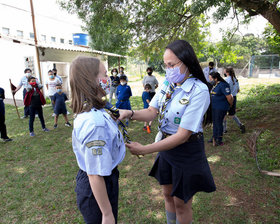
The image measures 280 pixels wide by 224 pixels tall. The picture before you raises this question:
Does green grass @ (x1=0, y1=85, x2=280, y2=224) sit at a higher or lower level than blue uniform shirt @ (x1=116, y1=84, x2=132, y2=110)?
lower

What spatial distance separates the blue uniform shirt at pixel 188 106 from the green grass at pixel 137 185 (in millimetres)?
1693

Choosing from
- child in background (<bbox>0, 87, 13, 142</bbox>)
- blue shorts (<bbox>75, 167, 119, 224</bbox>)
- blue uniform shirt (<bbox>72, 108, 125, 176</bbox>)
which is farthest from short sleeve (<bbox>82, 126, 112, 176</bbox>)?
child in background (<bbox>0, 87, 13, 142</bbox>)

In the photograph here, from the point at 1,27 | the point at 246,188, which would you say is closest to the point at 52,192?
the point at 246,188

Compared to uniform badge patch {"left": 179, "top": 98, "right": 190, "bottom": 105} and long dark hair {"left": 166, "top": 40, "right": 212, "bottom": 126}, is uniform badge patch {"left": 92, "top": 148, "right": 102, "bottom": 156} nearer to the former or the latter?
uniform badge patch {"left": 179, "top": 98, "right": 190, "bottom": 105}

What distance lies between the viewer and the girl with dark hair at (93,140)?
1.23 meters

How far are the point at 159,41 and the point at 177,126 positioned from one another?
7.37m

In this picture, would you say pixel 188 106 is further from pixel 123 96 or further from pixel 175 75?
pixel 123 96

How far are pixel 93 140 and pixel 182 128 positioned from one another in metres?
0.72

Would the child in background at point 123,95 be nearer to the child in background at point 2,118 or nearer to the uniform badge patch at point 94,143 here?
the child in background at point 2,118

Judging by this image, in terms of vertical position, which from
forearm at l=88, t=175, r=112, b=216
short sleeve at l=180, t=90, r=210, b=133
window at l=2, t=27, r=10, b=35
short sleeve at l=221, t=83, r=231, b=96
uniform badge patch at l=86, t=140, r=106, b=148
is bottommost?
forearm at l=88, t=175, r=112, b=216

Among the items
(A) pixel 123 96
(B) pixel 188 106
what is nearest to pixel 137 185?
(B) pixel 188 106

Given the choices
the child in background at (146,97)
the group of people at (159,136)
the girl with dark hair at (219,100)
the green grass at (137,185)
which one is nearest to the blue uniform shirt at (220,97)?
the girl with dark hair at (219,100)

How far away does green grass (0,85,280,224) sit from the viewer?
111 inches

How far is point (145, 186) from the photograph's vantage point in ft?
11.5
